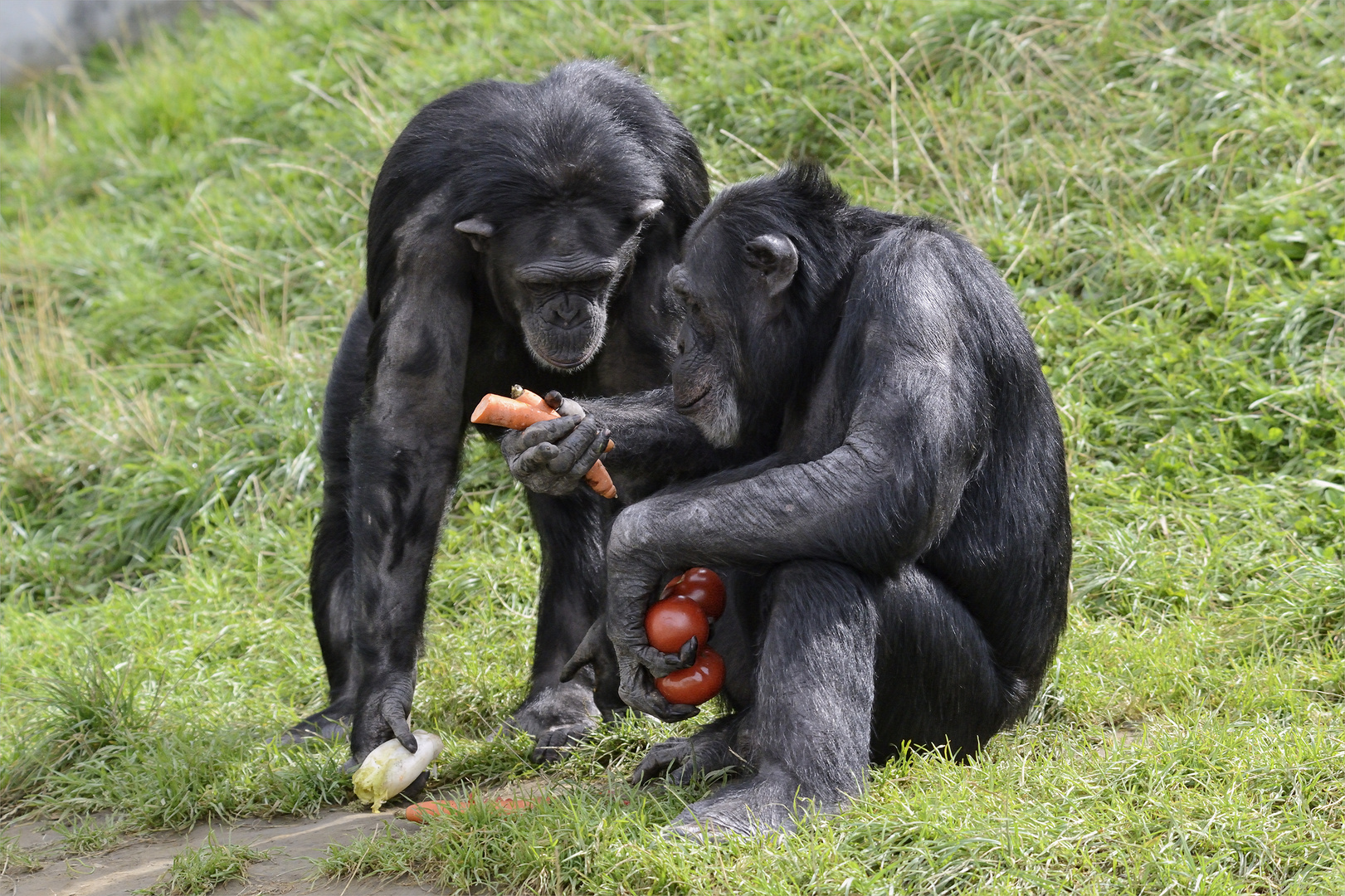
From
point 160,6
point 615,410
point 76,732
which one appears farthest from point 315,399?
point 160,6

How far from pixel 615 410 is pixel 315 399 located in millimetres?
3273

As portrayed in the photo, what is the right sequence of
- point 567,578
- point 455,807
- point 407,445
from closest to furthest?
1. point 455,807
2. point 407,445
3. point 567,578

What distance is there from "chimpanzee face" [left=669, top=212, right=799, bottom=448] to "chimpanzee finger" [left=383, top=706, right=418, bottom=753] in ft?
4.53

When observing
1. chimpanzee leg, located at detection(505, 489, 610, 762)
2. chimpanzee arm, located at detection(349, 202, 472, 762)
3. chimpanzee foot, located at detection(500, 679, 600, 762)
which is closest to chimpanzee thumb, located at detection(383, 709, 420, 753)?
chimpanzee arm, located at detection(349, 202, 472, 762)

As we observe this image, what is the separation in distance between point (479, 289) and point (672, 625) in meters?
1.60

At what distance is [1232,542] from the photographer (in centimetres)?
557

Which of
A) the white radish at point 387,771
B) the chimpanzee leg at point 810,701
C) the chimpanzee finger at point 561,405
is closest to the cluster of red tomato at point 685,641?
the chimpanzee leg at point 810,701

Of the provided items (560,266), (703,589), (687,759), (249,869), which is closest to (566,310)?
(560,266)

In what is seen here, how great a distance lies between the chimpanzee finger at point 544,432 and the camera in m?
4.16

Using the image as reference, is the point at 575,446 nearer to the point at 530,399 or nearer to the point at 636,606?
the point at 530,399

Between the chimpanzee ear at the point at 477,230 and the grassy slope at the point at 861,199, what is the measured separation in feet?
5.71

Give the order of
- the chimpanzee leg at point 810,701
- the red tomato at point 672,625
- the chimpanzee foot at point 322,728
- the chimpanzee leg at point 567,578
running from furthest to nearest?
the chimpanzee leg at point 567,578, the chimpanzee foot at point 322,728, the red tomato at point 672,625, the chimpanzee leg at point 810,701

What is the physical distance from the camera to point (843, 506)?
12.6 feet

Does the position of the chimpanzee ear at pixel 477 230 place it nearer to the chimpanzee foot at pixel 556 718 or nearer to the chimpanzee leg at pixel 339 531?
the chimpanzee leg at pixel 339 531
